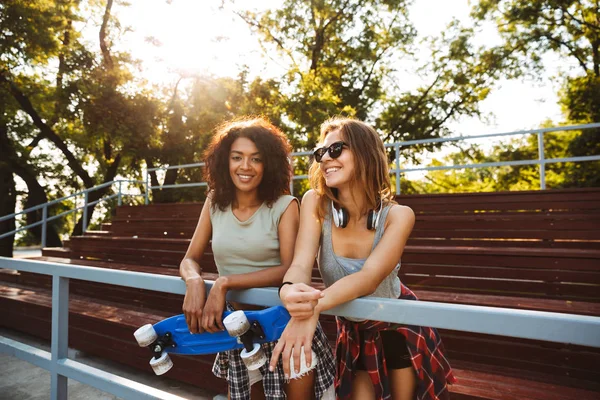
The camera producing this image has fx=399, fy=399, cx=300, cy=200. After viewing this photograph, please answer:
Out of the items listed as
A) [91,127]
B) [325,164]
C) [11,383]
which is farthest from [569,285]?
[91,127]

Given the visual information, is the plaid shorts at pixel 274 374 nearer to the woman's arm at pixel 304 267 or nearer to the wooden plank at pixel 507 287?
the woman's arm at pixel 304 267

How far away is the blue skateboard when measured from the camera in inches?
45.8

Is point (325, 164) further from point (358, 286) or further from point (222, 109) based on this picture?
point (222, 109)

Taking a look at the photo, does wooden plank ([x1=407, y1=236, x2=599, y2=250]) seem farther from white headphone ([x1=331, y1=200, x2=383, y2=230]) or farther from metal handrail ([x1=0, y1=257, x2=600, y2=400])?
metal handrail ([x1=0, y1=257, x2=600, y2=400])

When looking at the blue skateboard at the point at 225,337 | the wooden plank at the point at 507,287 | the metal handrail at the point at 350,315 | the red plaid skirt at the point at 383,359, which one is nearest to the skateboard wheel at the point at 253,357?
the blue skateboard at the point at 225,337

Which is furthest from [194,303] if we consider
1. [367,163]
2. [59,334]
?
[59,334]

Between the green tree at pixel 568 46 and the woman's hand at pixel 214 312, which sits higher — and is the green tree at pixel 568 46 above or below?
above

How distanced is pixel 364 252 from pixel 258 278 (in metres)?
0.40

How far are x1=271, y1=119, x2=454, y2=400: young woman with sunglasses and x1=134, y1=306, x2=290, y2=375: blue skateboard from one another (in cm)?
14

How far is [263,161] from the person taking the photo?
1.73 meters

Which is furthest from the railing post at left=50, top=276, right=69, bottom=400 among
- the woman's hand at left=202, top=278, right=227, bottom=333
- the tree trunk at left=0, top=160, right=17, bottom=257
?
the tree trunk at left=0, top=160, right=17, bottom=257

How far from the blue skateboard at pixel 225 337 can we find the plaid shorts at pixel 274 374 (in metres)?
0.24

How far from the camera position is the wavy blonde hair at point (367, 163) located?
4.70 ft

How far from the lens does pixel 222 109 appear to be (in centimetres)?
1255
